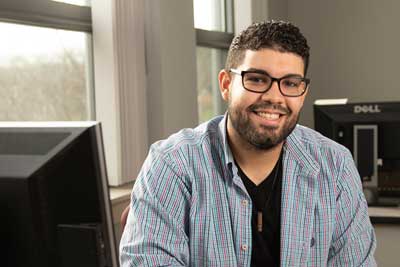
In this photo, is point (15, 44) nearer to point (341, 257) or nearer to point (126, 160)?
point (126, 160)

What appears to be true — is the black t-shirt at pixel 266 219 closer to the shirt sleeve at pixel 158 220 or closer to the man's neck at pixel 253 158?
the man's neck at pixel 253 158

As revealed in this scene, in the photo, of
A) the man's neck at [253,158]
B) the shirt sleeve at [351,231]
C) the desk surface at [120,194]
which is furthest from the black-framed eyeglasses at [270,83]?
the desk surface at [120,194]

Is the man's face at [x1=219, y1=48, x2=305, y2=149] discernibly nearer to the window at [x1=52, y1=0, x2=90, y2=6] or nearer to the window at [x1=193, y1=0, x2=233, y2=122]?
the window at [x1=52, y1=0, x2=90, y2=6]

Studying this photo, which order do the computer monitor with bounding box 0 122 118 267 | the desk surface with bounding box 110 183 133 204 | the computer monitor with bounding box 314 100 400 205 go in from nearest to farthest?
the computer monitor with bounding box 0 122 118 267
the desk surface with bounding box 110 183 133 204
the computer monitor with bounding box 314 100 400 205

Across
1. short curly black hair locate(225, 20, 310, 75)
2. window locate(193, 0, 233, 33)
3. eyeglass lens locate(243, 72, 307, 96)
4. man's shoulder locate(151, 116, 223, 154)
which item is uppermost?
window locate(193, 0, 233, 33)

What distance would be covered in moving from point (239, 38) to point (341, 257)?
62 cm

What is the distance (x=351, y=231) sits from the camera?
1497mm

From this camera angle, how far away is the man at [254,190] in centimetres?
141

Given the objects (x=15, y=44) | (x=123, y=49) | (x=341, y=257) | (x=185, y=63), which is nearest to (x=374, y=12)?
(x=185, y=63)

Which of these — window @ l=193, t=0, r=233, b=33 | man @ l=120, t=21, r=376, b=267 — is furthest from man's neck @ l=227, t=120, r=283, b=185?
window @ l=193, t=0, r=233, b=33

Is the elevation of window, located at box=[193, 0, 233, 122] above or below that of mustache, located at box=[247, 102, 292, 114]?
above

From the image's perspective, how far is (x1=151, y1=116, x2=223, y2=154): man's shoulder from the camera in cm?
152

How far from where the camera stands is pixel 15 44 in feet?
7.35

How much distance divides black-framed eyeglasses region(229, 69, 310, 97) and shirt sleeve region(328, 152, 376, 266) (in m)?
0.28
